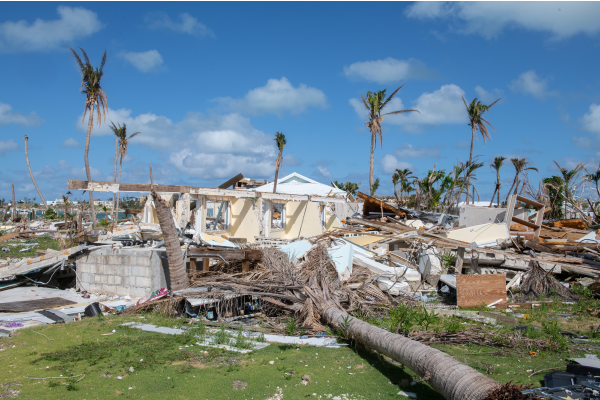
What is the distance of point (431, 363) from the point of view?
4.36 meters

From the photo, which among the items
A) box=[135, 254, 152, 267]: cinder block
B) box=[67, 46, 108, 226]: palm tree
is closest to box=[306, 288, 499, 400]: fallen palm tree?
box=[135, 254, 152, 267]: cinder block

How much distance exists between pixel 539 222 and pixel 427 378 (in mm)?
13856

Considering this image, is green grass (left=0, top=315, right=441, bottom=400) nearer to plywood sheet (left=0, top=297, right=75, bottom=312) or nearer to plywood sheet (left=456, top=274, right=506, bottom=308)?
plywood sheet (left=0, top=297, right=75, bottom=312)

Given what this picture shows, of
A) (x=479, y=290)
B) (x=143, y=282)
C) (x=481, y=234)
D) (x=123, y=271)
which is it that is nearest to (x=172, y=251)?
(x=143, y=282)

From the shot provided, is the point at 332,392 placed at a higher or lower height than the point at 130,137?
lower

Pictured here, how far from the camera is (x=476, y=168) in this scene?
91.2ft

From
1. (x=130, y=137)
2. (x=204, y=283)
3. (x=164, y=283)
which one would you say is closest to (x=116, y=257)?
(x=164, y=283)

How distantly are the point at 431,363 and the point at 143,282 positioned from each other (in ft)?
24.9

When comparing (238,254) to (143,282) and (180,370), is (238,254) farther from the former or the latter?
(180,370)

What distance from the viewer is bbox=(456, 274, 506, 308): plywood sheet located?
888 cm

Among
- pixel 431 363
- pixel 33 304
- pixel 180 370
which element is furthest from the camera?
pixel 33 304

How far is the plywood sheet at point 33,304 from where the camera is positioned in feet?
29.8

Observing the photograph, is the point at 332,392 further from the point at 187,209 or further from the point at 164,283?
the point at 187,209

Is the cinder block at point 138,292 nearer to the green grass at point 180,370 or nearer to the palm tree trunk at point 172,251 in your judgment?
the palm tree trunk at point 172,251
